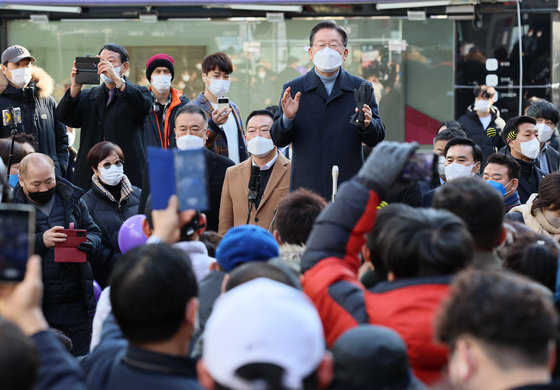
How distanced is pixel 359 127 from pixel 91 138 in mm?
2991

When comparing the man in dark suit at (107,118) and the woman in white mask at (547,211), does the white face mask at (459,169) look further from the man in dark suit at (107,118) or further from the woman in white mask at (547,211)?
the man in dark suit at (107,118)

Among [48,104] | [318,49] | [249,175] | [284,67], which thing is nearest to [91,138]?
[48,104]

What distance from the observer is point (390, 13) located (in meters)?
11.6

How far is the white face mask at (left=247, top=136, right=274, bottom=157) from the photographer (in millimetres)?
6512

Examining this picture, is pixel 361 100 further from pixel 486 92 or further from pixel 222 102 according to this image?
pixel 486 92

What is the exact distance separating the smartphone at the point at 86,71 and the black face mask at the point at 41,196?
70.2 inches

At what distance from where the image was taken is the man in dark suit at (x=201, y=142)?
20.7 feet

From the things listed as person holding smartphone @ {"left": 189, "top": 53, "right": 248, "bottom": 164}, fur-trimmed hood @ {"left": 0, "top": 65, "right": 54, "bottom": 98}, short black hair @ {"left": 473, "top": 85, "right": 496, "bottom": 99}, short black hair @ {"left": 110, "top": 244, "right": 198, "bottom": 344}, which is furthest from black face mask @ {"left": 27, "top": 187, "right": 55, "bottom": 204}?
short black hair @ {"left": 473, "top": 85, "right": 496, "bottom": 99}

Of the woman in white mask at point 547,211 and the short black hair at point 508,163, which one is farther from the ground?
the short black hair at point 508,163

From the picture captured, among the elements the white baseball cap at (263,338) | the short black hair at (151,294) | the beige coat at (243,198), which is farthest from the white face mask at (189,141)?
the white baseball cap at (263,338)

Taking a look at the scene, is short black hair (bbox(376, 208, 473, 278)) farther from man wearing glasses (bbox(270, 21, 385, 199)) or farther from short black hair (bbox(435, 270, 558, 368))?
man wearing glasses (bbox(270, 21, 385, 199))

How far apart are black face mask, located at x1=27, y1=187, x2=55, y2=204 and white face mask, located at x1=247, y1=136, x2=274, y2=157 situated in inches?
59.3

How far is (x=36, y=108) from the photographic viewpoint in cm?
823

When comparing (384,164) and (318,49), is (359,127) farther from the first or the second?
(384,164)
